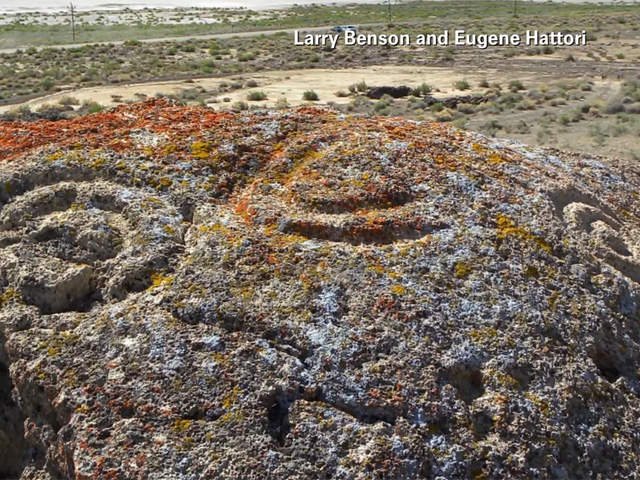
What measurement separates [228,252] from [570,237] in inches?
78.5

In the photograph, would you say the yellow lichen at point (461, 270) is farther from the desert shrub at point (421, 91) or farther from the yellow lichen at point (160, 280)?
the desert shrub at point (421, 91)

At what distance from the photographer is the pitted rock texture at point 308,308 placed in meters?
3.29

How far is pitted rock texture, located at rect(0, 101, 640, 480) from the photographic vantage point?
10.8ft

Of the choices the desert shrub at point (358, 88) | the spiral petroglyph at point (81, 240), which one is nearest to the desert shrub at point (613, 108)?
the desert shrub at point (358, 88)

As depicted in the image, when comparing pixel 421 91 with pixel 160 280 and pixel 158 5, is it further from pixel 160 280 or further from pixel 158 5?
pixel 158 5

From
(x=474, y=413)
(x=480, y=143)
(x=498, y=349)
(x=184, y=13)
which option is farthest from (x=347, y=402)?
(x=184, y=13)

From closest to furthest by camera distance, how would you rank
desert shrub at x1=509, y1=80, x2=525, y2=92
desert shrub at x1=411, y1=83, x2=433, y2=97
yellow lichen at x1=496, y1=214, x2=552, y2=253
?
1. yellow lichen at x1=496, y1=214, x2=552, y2=253
2. desert shrub at x1=411, y1=83, x2=433, y2=97
3. desert shrub at x1=509, y1=80, x2=525, y2=92

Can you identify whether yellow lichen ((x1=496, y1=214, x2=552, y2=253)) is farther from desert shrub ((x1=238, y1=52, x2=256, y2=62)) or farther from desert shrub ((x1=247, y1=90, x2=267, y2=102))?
desert shrub ((x1=238, y1=52, x2=256, y2=62))

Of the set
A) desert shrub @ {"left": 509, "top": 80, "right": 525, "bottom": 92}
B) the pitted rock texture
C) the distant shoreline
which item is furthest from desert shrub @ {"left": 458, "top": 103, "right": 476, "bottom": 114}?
the distant shoreline

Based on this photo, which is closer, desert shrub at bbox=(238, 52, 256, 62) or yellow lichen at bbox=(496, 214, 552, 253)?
yellow lichen at bbox=(496, 214, 552, 253)

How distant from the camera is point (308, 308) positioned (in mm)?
3719

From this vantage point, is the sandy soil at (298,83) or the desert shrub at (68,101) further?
the sandy soil at (298,83)

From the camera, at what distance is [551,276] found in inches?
159

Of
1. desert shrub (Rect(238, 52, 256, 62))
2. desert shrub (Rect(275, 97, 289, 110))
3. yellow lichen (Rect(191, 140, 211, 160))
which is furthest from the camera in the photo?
desert shrub (Rect(238, 52, 256, 62))
